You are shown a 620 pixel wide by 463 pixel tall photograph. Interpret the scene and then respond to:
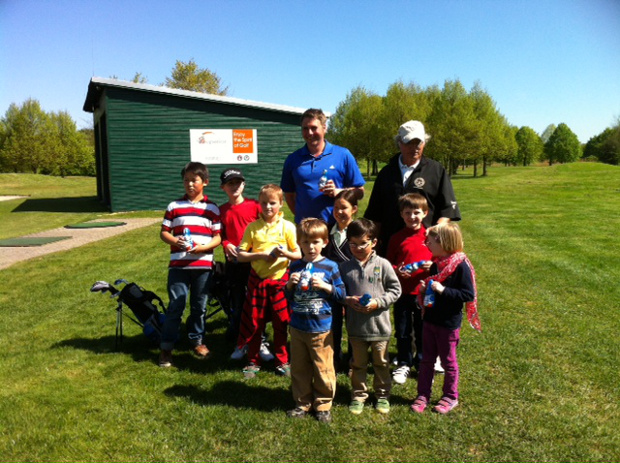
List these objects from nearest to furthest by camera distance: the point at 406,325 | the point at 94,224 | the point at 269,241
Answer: the point at 269,241, the point at 406,325, the point at 94,224

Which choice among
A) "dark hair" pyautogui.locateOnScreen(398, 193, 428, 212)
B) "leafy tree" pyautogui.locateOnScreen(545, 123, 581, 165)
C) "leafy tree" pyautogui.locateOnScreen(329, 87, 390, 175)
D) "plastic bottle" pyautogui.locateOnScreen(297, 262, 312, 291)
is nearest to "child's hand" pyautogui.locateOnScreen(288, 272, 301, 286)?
"plastic bottle" pyautogui.locateOnScreen(297, 262, 312, 291)

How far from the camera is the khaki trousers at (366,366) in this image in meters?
3.59

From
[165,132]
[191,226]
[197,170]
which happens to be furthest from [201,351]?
[165,132]

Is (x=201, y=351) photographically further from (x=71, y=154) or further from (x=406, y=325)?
(x=71, y=154)

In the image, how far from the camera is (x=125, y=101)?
18703 millimetres

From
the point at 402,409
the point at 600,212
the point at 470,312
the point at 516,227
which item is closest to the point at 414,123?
the point at 470,312

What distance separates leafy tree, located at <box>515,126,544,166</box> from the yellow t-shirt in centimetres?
8423

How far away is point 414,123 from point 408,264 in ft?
3.98

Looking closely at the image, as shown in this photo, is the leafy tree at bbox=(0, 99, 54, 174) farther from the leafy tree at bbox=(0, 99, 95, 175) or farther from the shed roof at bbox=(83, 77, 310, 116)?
the shed roof at bbox=(83, 77, 310, 116)

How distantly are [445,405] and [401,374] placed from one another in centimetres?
62

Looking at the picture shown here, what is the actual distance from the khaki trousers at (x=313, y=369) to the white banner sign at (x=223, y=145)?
56.1 ft

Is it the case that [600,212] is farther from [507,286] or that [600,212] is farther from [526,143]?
[526,143]

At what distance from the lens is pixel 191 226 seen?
448 centimetres

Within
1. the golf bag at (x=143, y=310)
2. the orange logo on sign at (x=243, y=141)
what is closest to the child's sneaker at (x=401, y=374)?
the golf bag at (x=143, y=310)
